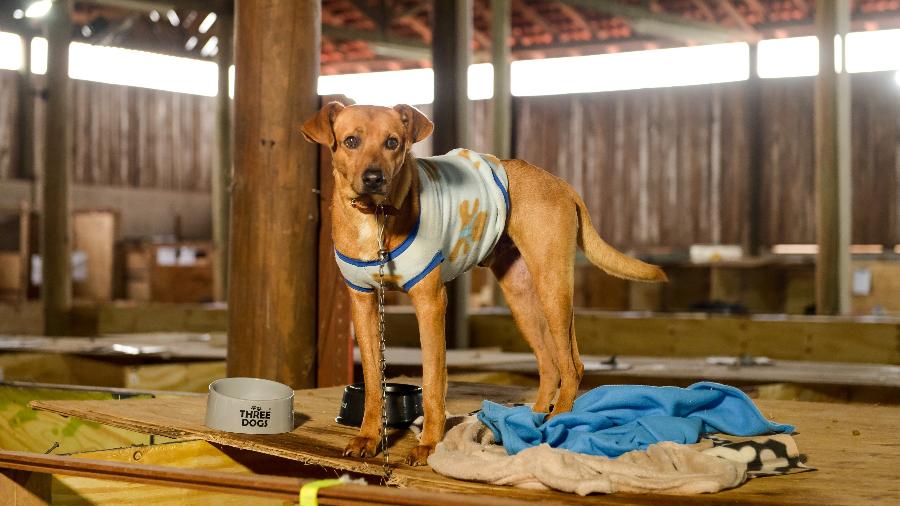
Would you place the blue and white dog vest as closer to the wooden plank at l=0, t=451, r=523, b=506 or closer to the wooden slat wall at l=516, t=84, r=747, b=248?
the wooden plank at l=0, t=451, r=523, b=506

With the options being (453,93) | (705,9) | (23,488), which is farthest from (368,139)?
(705,9)

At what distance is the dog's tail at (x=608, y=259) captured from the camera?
2998mm

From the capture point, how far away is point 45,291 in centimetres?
1068

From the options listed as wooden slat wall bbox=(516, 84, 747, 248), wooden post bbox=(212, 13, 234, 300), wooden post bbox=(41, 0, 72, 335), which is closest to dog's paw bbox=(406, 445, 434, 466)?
wooden post bbox=(41, 0, 72, 335)

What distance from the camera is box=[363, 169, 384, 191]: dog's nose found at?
7.84 feet

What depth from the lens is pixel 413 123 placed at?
2590mm

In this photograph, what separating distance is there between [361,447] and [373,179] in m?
0.75

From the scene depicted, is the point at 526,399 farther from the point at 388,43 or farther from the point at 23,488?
the point at 388,43

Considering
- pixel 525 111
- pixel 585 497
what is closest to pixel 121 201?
pixel 525 111

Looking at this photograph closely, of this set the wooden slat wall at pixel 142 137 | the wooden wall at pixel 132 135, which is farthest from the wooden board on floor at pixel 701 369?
the wooden slat wall at pixel 142 137

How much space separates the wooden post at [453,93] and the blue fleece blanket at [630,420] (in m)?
5.38

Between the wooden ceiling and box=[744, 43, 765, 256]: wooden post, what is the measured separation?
2.66 feet

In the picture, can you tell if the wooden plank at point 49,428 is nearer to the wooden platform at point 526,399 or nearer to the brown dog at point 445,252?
the wooden platform at point 526,399

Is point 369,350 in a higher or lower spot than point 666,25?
lower
